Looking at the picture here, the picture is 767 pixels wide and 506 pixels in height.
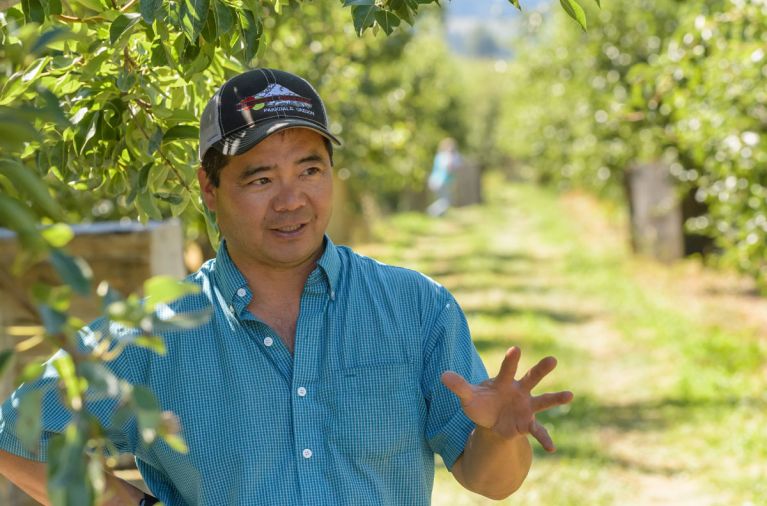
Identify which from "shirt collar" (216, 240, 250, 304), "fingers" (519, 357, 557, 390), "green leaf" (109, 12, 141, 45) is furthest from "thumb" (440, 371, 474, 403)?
"green leaf" (109, 12, 141, 45)

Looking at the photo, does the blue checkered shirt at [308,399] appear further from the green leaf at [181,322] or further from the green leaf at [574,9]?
the green leaf at [181,322]

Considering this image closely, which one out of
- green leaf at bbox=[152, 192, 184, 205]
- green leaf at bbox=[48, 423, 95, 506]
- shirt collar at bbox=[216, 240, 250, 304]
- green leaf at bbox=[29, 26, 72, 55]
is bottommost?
green leaf at bbox=[48, 423, 95, 506]

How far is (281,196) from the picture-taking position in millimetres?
2549

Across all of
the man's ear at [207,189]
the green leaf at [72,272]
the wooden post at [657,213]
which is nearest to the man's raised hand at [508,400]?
the man's ear at [207,189]

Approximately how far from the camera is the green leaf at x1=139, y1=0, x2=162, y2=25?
7.56 feet

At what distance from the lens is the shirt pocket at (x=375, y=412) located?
98.0 inches

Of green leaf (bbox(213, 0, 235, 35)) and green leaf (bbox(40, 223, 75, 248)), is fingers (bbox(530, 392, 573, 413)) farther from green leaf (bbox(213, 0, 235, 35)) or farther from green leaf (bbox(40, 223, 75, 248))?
green leaf (bbox(40, 223, 75, 248))

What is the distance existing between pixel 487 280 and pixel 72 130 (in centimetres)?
1440

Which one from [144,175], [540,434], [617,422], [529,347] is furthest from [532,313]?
[540,434]

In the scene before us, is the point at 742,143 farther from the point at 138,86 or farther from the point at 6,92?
the point at 6,92

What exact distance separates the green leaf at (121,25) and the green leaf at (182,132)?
413 mm

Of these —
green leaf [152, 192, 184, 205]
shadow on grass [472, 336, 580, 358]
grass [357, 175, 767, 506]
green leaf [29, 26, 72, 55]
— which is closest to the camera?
green leaf [29, 26, 72, 55]

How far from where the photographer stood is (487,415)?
7.70 feet

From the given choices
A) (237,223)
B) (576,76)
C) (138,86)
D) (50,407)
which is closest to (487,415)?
(237,223)
